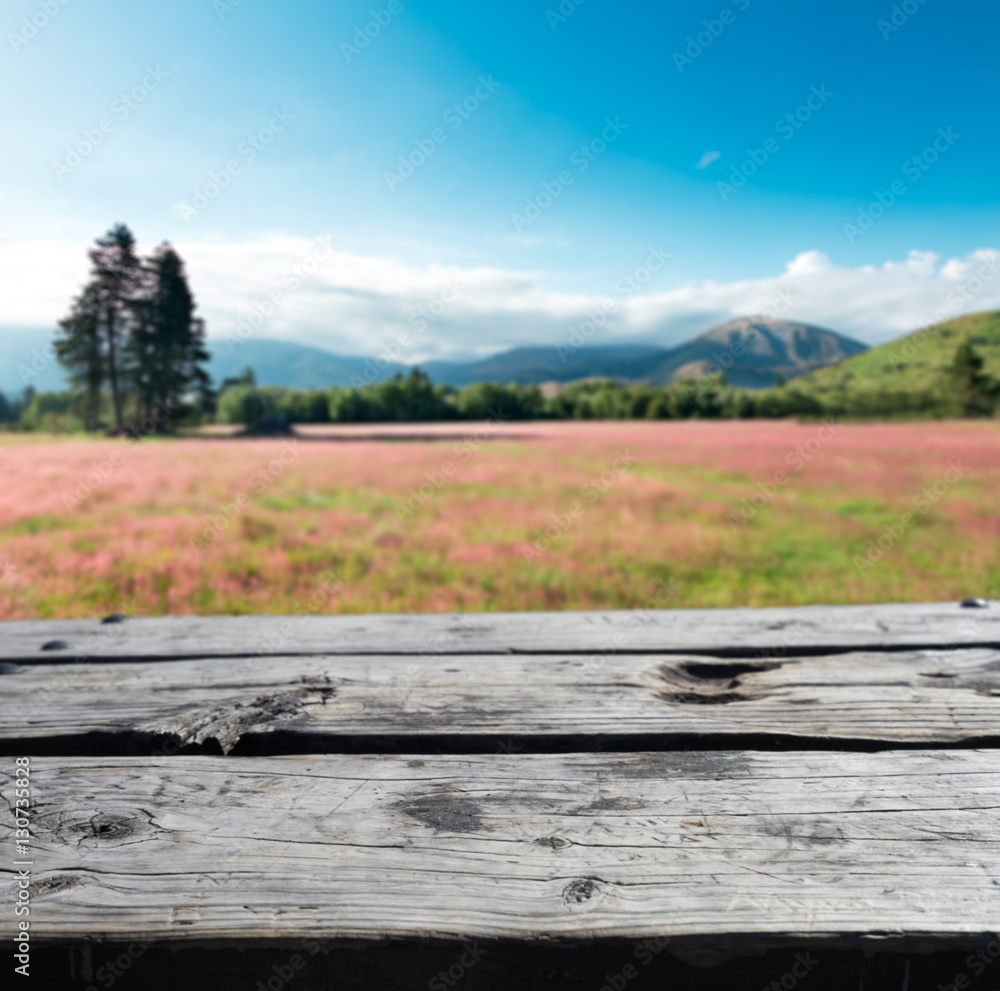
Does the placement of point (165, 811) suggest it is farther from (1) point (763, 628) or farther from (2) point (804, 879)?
(1) point (763, 628)

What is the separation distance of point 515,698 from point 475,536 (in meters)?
7.49

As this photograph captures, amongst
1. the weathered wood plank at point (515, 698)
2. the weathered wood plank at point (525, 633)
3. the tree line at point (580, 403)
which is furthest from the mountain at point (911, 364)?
the weathered wood plank at point (515, 698)

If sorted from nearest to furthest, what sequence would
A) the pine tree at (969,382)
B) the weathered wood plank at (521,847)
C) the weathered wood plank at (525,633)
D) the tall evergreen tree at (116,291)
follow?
the weathered wood plank at (521,847), the weathered wood plank at (525,633), the tall evergreen tree at (116,291), the pine tree at (969,382)

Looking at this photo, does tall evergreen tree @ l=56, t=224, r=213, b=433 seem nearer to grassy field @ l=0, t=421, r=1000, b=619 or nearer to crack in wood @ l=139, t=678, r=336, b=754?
grassy field @ l=0, t=421, r=1000, b=619

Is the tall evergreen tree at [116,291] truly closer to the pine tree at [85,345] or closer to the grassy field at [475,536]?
the pine tree at [85,345]

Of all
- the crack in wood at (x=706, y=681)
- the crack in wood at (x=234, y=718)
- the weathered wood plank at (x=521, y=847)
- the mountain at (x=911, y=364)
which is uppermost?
the mountain at (x=911, y=364)

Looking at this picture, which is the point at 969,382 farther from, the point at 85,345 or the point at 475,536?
the point at 85,345

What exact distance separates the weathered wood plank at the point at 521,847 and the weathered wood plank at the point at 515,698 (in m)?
0.11

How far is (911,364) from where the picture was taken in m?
121

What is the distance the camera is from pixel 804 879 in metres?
0.97

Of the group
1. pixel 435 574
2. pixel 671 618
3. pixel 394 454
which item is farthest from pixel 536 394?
pixel 671 618

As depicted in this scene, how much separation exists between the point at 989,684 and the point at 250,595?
21.0ft

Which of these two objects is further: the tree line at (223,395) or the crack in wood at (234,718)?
the tree line at (223,395)

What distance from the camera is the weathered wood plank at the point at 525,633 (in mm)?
1953
